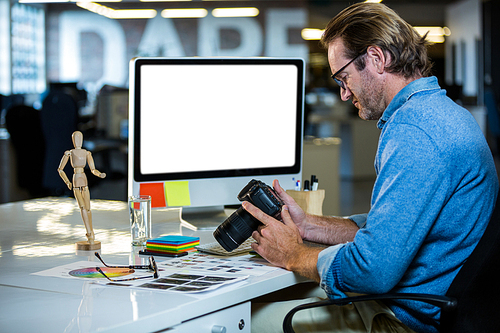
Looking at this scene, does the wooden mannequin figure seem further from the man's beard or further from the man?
the man's beard

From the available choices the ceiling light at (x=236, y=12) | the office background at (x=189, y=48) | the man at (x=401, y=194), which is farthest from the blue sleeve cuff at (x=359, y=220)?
the ceiling light at (x=236, y=12)

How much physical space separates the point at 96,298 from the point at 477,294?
709 millimetres

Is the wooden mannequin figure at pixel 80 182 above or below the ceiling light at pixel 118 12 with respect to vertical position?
below

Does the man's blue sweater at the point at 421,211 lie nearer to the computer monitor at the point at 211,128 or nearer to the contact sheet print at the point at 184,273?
the contact sheet print at the point at 184,273

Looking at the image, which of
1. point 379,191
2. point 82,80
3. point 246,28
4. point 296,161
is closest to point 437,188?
point 379,191

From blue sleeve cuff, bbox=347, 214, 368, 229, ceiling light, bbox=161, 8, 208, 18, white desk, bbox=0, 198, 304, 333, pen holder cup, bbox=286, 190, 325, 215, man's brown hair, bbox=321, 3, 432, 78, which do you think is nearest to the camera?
white desk, bbox=0, 198, 304, 333

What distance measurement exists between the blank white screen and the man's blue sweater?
0.70 m

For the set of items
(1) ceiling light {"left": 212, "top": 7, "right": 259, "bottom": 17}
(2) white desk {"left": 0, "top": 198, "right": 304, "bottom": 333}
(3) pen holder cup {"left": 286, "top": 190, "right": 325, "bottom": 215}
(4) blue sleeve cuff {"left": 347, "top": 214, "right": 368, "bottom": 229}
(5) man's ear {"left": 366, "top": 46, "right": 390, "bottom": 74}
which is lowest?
(2) white desk {"left": 0, "top": 198, "right": 304, "bottom": 333}

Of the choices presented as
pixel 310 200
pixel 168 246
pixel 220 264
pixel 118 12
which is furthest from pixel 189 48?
pixel 220 264

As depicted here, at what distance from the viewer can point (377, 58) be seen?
1.24 metres

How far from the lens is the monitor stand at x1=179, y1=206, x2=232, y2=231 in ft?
5.49

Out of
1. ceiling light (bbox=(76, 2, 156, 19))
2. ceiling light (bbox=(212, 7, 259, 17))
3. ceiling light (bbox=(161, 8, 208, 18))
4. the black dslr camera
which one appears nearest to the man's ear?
the black dslr camera

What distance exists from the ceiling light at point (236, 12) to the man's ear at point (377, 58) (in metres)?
8.22

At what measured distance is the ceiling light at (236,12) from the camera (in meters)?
9.09
